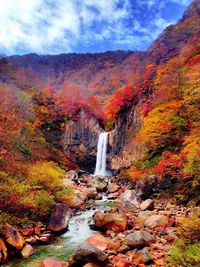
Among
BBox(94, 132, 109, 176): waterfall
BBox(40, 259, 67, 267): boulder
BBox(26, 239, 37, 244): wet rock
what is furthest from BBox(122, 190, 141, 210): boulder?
BBox(94, 132, 109, 176): waterfall

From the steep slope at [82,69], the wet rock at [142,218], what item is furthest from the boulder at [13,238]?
the steep slope at [82,69]

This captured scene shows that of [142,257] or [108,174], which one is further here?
[108,174]

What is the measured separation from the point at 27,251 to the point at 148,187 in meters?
13.1

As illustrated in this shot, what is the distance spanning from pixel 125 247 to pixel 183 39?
5339cm

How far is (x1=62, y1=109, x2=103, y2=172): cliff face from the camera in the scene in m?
45.2

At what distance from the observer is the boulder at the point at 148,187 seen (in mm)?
22703

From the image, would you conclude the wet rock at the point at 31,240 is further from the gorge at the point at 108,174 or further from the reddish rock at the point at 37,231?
the reddish rock at the point at 37,231

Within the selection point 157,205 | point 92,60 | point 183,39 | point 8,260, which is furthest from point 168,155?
point 92,60

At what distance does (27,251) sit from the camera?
12.1 m

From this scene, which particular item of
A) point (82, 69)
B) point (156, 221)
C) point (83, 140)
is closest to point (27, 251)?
point (156, 221)

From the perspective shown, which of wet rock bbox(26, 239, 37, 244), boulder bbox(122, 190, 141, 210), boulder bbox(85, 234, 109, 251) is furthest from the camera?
boulder bbox(122, 190, 141, 210)

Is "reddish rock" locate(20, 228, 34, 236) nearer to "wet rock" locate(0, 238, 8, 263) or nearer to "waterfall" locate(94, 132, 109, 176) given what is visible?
"wet rock" locate(0, 238, 8, 263)

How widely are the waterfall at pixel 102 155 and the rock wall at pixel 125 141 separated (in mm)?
805

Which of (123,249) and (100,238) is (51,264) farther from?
(100,238)
